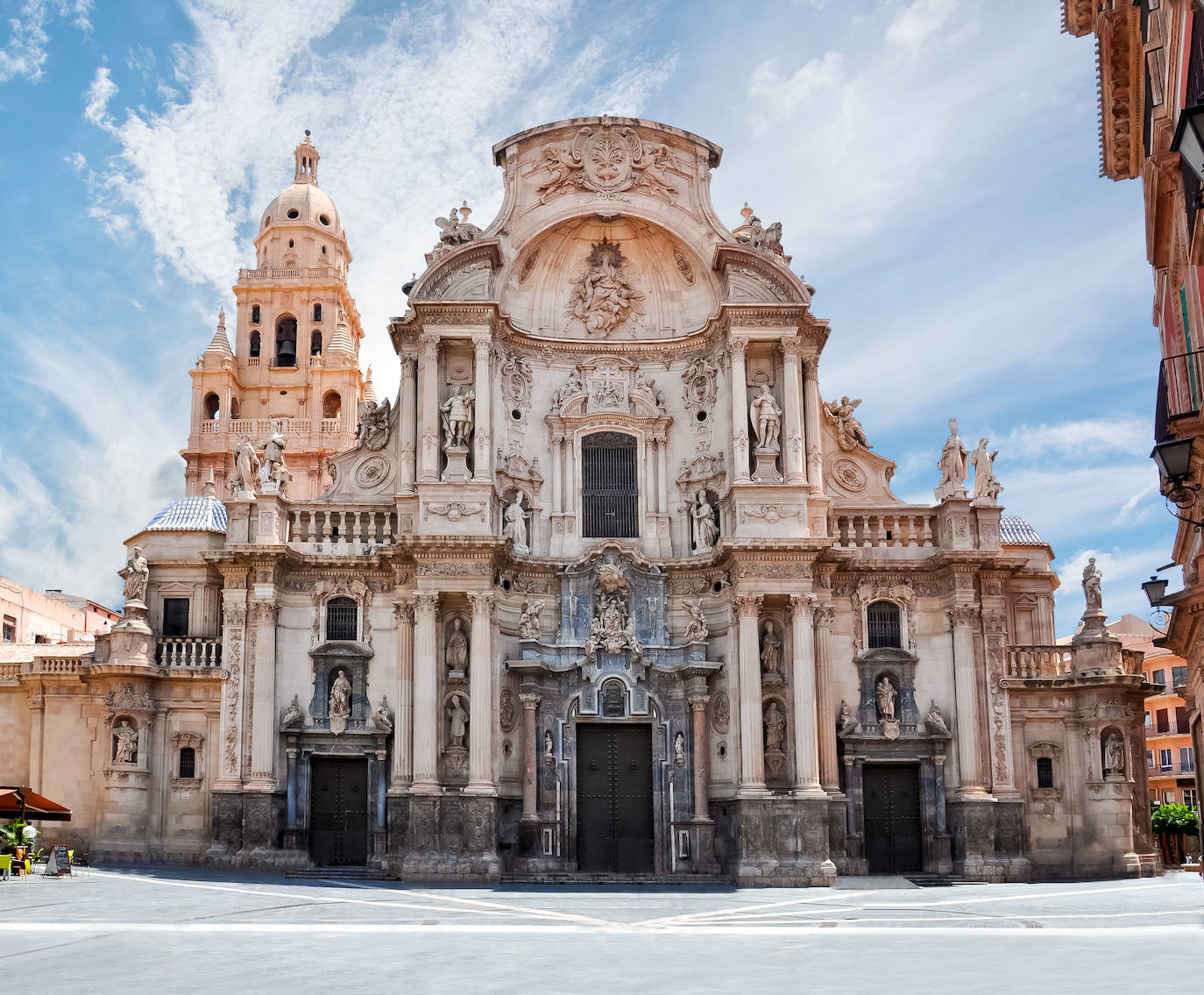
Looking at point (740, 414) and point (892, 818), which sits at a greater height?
point (740, 414)

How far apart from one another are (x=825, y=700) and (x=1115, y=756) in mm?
8283

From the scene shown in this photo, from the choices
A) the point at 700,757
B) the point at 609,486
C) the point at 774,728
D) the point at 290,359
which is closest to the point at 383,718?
the point at 700,757

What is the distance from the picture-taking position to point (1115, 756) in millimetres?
35375

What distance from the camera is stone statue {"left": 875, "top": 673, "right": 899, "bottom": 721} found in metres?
35.0

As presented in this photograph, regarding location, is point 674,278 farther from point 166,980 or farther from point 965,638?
point 166,980

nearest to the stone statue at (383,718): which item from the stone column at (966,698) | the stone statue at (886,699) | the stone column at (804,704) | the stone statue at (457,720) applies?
the stone statue at (457,720)

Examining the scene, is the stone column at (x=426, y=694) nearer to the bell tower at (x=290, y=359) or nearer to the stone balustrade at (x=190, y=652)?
the stone balustrade at (x=190, y=652)

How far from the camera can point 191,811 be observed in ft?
117

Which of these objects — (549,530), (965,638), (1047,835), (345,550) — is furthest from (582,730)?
(1047,835)

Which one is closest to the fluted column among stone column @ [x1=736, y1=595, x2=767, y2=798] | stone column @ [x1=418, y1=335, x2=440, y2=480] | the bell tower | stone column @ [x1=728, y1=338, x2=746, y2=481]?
stone column @ [x1=728, y1=338, x2=746, y2=481]

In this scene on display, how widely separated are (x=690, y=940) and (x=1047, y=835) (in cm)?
1989

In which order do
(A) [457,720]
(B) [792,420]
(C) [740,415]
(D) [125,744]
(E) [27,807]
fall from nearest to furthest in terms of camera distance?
(E) [27,807] → (A) [457,720] → (D) [125,744] → (C) [740,415] → (B) [792,420]

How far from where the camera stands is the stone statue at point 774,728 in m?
34.6

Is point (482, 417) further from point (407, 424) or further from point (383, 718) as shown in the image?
point (383, 718)
